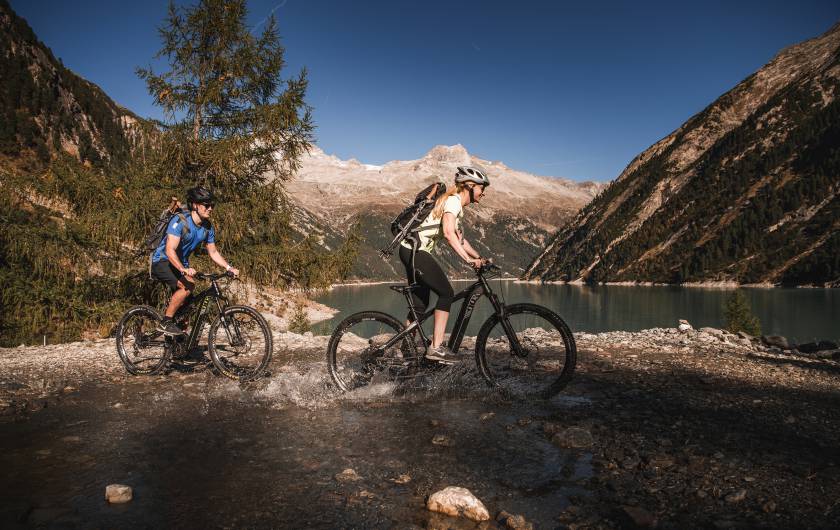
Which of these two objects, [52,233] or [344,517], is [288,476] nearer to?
[344,517]

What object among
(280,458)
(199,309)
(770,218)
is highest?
(770,218)

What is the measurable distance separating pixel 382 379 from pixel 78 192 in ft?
36.6

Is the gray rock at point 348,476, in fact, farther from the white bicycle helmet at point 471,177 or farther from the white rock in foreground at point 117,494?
the white bicycle helmet at point 471,177

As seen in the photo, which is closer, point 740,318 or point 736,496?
point 736,496

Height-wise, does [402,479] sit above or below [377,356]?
below

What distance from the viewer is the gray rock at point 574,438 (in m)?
4.80

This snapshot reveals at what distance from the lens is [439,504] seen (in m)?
3.45

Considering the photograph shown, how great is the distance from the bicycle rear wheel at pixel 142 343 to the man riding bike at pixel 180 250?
383 millimetres

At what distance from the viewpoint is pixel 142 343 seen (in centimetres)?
885

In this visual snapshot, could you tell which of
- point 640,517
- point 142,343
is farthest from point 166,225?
point 640,517

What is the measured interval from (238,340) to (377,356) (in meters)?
2.75

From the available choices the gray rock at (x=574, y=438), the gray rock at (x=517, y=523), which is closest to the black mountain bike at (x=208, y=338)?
the gray rock at (x=574, y=438)

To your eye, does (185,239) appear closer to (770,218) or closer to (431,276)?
(431,276)

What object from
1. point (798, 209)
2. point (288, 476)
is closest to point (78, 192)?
point (288, 476)
